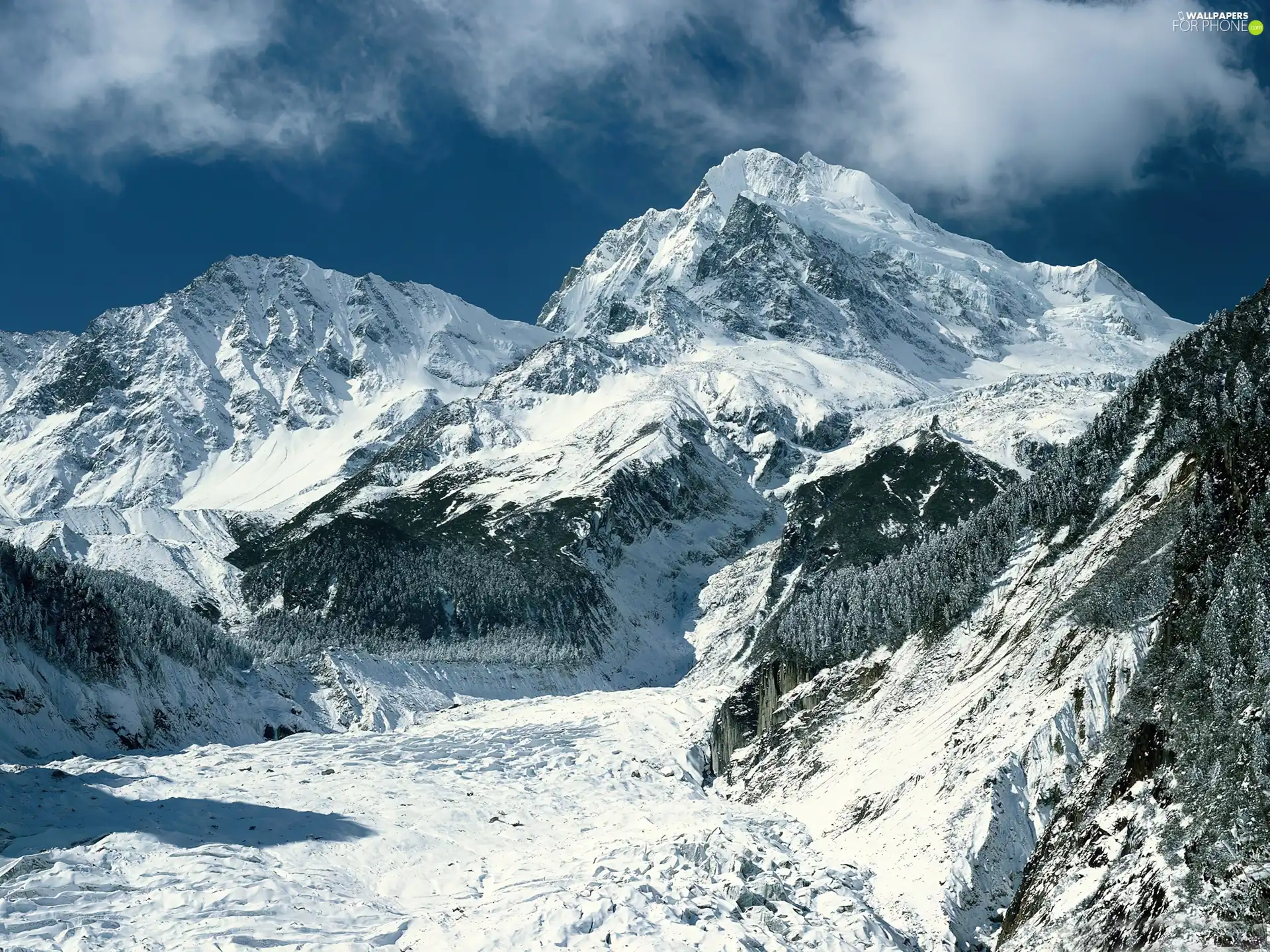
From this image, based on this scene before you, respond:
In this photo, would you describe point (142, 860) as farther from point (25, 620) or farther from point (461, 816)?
point (25, 620)

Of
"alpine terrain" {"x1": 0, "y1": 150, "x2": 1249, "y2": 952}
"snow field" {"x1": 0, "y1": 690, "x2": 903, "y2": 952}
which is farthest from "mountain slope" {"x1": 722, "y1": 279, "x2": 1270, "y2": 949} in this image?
"snow field" {"x1": 0, "y1": 690, "x2": 903, "y2": 952}

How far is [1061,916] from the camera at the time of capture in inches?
1297

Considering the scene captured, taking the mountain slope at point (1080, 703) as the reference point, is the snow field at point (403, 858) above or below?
below

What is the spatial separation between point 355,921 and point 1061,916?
24.4 meters

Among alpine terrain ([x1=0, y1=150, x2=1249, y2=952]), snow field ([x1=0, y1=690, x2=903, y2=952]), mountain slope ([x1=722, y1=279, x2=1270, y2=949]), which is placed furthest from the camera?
snow field ([x1=0, y1=690, x2=903, y2=952])

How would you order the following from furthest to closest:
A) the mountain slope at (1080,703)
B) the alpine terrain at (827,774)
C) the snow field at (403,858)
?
1. the snow field at (403,858)
2. the alpine terrain at (827,774)
3. the mountain slope at (1080,703)

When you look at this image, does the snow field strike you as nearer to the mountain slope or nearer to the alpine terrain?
the alpine terrain

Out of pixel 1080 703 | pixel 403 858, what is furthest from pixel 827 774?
pixel 403 858

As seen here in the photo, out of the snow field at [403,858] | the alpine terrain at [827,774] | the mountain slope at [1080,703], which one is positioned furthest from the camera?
the snow field at [403,858]

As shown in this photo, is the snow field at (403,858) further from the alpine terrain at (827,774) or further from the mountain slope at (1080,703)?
the mountain slope at (1080,703)

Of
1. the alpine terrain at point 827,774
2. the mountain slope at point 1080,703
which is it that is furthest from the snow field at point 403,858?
the mountain slope at point 1080,703

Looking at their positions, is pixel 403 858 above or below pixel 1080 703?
below

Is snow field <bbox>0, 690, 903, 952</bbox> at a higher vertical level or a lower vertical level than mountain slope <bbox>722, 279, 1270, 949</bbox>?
lower

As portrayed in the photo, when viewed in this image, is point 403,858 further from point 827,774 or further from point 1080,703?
point 1080,703
